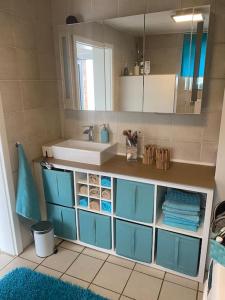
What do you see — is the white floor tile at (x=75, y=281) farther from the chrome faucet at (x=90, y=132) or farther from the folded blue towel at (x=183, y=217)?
the chrome faucet at (x=90, y=132)

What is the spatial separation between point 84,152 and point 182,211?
0.89 m

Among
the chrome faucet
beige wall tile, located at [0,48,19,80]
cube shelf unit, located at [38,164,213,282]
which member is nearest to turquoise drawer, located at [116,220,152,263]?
cube shelf unit, located at [38,164,213,282]

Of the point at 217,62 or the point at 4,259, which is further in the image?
the point at 4,259

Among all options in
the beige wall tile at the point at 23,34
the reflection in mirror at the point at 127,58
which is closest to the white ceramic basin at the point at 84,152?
the reflection in mirror at the point at 127,58

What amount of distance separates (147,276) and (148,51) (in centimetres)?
176

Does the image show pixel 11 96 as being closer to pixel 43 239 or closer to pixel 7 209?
pixel 7 209

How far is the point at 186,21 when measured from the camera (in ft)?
5.46

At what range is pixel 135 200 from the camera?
5.79 feet

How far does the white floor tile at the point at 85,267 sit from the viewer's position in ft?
6.04

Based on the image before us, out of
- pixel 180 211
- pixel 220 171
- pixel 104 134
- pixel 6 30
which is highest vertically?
pixel 6 30

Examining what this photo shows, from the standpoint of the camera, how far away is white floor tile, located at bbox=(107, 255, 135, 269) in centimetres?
193

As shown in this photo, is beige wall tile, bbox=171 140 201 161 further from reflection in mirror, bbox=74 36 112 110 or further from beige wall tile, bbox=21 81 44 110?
beige wall tile, bbox=21 81 44 110

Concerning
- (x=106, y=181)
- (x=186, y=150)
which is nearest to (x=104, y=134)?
(x=106, y=181)

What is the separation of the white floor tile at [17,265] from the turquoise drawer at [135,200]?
87 centimetres
